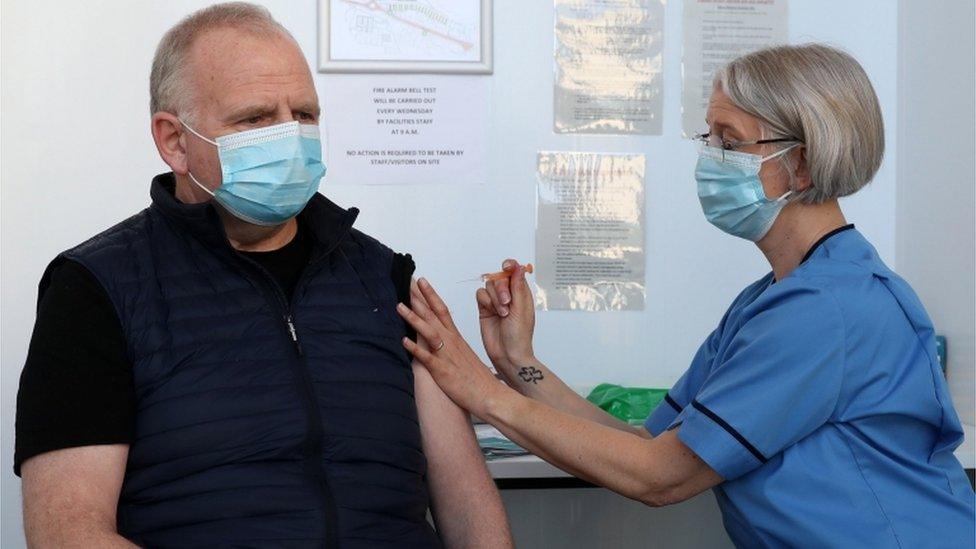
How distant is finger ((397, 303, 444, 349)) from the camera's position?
1861 mm

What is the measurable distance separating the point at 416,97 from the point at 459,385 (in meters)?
1.02

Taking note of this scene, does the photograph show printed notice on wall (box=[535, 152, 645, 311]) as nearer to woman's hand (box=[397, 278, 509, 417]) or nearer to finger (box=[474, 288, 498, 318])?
finger (box=[474, 288, 498, 318])

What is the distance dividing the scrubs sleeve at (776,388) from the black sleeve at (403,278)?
476mm

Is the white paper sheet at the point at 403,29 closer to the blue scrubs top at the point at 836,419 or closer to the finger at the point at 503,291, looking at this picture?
the finger at the point at 503,291

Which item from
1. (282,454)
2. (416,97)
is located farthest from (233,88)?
(416,97)

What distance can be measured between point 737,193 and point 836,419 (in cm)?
39

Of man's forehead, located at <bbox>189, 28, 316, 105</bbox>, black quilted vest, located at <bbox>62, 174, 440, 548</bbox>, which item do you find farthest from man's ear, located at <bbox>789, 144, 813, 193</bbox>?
man's forehead, located at <bbox>189, 28, 316, 105</bbox>

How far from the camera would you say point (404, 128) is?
2.73 m

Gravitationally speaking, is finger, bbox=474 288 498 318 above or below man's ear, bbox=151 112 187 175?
below

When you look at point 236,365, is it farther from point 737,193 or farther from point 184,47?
point 737,193

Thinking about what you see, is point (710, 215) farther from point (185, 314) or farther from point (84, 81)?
point (84, 81)

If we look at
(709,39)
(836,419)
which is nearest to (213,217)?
(836,419)

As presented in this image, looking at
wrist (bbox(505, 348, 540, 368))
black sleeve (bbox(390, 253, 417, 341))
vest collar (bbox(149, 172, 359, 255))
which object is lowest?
wrist (bbox(505, 348, 540, 368))

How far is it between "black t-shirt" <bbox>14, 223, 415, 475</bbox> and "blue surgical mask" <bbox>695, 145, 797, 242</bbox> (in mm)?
935
